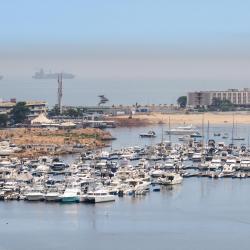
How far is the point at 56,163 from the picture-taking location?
27312mm

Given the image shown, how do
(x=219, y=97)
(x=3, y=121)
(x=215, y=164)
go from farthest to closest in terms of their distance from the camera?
(x=219, y=97), (x=3, y=121), (x=215, y=164)

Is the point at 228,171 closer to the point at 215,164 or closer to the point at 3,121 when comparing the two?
the point at 215,164

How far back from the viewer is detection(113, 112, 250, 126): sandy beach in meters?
54.3

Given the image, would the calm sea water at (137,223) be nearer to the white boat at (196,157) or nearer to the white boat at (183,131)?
the white boat at (196,157)

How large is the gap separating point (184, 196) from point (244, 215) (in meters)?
2.75

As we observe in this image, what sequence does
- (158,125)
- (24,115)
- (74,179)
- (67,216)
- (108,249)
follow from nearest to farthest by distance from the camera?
1. (108,249)
2. (67,216)
3. (74,179)
4. (24,115)
5. (158,125)

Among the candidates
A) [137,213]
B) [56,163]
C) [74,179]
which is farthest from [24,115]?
[137,213]

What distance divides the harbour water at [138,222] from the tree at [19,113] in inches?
877

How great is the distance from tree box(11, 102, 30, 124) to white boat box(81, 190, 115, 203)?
23.8 m

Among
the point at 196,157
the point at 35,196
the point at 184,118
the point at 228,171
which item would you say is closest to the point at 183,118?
the point at 184,118

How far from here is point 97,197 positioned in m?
20.7

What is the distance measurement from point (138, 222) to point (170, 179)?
17.8 feet

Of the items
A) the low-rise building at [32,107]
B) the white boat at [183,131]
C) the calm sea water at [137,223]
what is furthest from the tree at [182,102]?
the calm sea water at [137,223]

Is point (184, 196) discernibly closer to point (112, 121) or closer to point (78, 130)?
point (78, 130)
